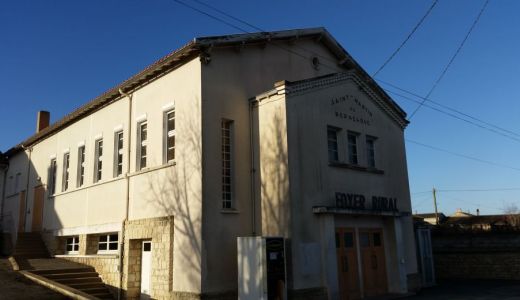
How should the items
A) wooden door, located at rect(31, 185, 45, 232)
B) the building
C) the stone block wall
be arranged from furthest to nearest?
wooden door, located at rect(31, 185, 45, 232) → the stone block wall → the building

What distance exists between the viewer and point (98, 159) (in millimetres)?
18422

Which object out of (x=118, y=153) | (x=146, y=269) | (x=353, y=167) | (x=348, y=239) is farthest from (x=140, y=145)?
(x=348, y=239)

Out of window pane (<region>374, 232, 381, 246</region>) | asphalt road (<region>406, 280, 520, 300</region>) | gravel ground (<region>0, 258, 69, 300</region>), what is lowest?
asphalt road (<region>406, 280, 520, 300</region>)

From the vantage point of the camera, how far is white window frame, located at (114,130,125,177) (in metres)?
16.8


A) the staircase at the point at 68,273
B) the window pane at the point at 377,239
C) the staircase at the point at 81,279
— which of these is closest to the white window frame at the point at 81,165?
the staircase at the point at 68,273

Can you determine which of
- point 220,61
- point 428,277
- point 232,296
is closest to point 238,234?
point 232,296

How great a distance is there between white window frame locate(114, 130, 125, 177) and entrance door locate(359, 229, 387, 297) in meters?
8.91

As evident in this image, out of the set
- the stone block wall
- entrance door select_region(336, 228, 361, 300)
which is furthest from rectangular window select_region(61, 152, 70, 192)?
entrance door select_region(336, 228, 361, 300)

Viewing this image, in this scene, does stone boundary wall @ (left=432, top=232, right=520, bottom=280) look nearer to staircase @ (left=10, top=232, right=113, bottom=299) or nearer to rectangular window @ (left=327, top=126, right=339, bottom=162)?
rectangular window @ (left=327, top=126, right=339, bottom=162)

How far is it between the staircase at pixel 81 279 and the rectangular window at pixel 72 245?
3.00 metres

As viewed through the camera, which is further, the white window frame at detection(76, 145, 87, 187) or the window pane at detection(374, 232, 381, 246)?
the white window frame at detection(76, 145, 87, 187)

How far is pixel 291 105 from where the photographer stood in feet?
43.5

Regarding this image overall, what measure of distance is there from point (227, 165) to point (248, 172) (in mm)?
719

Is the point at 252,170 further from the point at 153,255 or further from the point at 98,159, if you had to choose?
the point at 98,159
